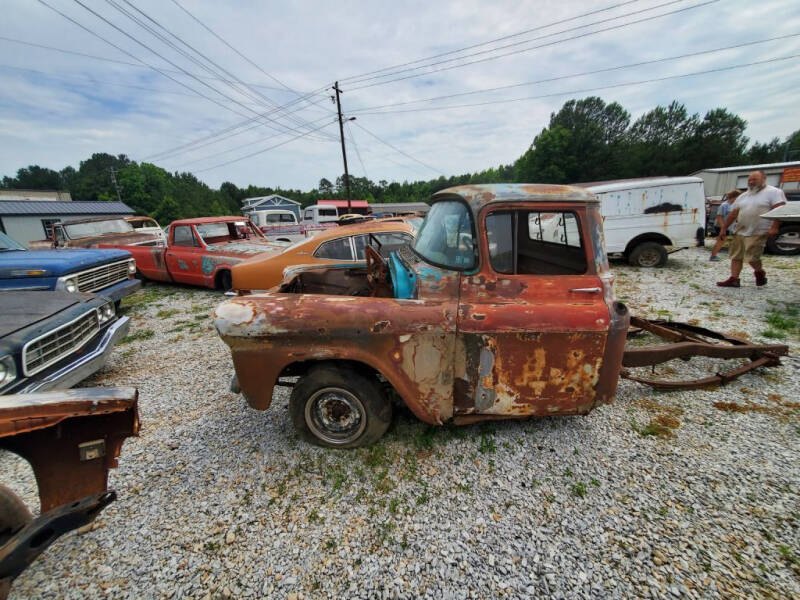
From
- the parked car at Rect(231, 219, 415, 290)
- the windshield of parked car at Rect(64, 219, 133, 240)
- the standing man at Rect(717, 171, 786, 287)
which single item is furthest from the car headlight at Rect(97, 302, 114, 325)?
the standing man at Rect(717, 171, 786, 287)

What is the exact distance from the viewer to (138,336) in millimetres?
5004

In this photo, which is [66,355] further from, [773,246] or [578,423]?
[773,246]

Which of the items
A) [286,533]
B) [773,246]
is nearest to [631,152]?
[773,246]

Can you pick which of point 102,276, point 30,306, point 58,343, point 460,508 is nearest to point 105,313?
point 30,306

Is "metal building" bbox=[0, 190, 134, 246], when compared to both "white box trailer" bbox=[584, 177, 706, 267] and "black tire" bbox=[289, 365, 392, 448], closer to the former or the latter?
"black tire" bbox=[289, 365, 392, 448]

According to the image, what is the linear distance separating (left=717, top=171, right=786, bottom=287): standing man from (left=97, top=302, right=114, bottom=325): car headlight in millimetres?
9129

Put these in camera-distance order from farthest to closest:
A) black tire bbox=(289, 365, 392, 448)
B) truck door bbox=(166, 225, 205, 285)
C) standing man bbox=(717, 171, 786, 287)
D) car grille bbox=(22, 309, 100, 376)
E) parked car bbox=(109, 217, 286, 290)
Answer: truck door bbox=(166, 225, 205, 285), parked car bbox=(109, 217, 286, 290), standing man bbox=(717, 171, 786, 287), car grille bbox=(22, 309, 100, 376), black tire bbox=(289, 365, 392, 448)

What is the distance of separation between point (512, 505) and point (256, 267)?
489 cm

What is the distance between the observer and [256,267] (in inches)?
209

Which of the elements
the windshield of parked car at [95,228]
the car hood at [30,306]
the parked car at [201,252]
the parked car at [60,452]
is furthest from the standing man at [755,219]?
the windshield of parked car at [95,228]

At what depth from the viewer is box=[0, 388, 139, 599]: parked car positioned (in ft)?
4.27

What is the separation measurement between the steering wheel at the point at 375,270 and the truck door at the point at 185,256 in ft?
18.1

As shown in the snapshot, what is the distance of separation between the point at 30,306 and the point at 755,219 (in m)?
9.69

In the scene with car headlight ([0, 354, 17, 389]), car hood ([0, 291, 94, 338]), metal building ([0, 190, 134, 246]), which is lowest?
car headlight ([0, 354, 17, 389])
